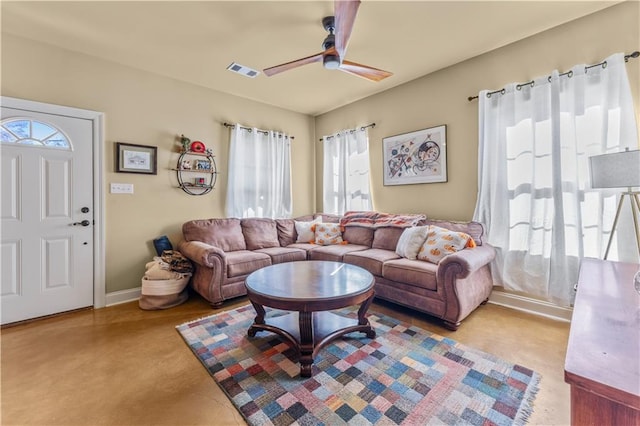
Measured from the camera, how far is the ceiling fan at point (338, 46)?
5.38 ft

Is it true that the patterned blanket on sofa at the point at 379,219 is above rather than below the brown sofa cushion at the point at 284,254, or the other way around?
above

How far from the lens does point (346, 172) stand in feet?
14.7

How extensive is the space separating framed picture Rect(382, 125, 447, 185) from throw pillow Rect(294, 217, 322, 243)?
1.31m

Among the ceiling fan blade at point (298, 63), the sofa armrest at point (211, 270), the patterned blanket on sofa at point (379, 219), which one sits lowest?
the sofa armrest at point (211, 270)

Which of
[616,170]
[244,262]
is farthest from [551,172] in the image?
[244,262]

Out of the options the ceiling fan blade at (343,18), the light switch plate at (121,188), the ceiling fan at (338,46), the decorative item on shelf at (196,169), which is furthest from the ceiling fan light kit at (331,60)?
the light switch plate at (121,188)

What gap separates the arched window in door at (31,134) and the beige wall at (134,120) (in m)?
0.26

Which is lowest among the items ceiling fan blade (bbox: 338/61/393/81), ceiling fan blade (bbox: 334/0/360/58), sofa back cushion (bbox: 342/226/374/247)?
sofa back cushion (bbox: 342/226/374/247)

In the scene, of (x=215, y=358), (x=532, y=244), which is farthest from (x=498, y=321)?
(x=215, y=358)

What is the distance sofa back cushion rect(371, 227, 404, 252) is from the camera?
3348 millimetres

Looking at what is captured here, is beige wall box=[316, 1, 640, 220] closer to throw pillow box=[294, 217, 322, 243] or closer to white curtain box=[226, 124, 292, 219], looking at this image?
throw pillow box=[294, 217, 322, 243]

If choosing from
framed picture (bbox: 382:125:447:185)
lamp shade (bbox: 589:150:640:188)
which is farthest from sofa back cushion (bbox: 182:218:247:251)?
lamp shade (bbox: 589:150:640:188)

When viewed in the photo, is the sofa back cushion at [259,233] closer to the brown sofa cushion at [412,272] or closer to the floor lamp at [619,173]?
the brown sofa cushion at [412,272]

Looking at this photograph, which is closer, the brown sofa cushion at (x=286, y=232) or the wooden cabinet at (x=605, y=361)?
the wooden cabinet at (x=605, y=361)
